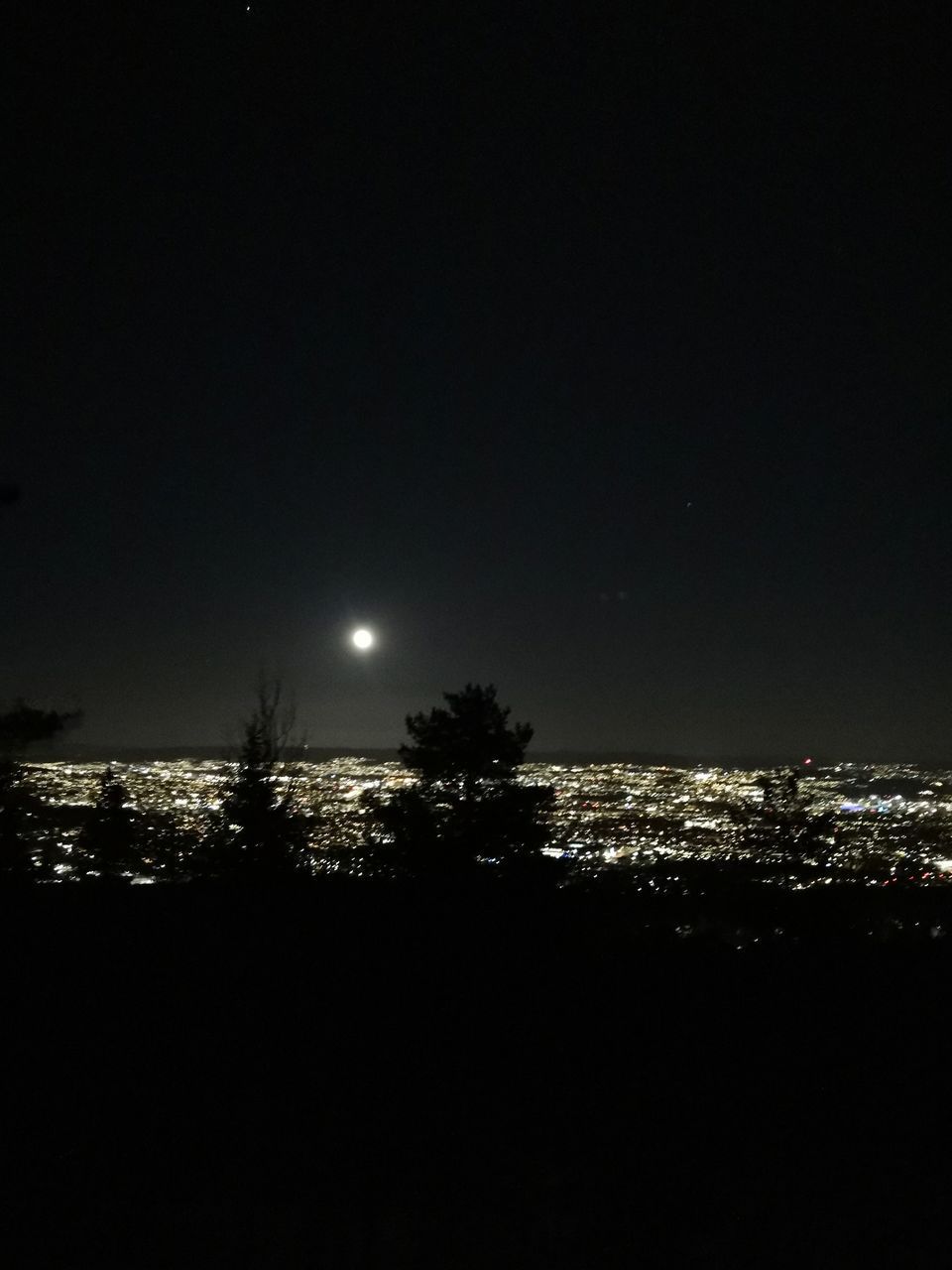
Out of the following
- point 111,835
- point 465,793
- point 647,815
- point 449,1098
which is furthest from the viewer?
point 647,815

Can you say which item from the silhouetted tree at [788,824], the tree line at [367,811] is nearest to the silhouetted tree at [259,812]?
the tree line at [367,811]

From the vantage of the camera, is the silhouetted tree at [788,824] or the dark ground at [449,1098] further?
the silhouetted tree at [788,824]

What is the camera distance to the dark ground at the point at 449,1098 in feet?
14.0

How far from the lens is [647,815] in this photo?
837 inches

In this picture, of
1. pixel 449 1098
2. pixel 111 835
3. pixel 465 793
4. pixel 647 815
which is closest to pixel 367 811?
pixel 465 793

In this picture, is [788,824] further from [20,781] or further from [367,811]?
[20,781]

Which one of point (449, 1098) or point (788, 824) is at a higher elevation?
point (788, 824)

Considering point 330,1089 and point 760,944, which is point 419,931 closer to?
point 330,1089

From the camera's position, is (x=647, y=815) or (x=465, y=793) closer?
(x=465, y=793)

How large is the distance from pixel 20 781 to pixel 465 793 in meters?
9.51

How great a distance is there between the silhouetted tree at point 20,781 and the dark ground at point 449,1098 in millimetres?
11079

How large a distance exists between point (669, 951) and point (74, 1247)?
3.71m

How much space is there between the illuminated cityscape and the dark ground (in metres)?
5.60

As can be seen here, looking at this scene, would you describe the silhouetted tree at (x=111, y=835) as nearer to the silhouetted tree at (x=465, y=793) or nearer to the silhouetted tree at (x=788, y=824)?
the silhouetted tree at (x=465, y=793)
